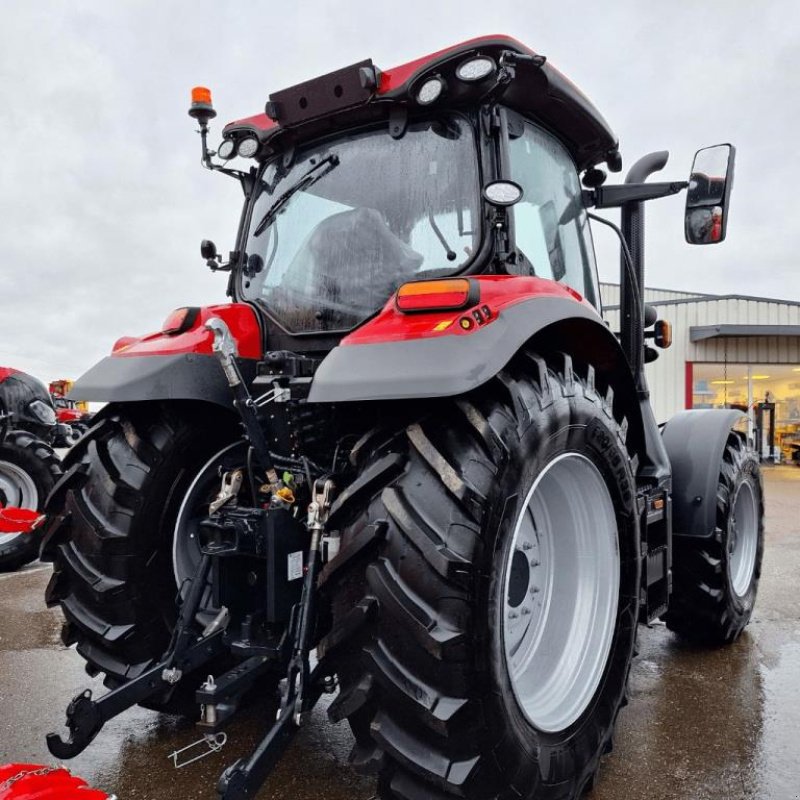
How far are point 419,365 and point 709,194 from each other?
1989mm

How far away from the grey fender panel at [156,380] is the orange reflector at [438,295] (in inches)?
31.1

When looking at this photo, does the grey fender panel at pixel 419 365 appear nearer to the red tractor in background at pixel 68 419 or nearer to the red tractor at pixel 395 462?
the red tractor at pixel 395 462

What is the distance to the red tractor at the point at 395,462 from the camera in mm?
1627

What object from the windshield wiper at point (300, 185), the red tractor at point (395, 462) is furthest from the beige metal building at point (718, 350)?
Result: the windshield wiper at point (300, 185)

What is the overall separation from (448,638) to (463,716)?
199 millimetres

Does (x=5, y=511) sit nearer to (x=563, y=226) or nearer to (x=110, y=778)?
(x=110, y=778)

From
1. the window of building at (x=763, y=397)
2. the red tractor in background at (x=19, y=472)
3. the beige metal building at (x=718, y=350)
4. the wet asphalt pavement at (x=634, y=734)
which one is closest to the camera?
the wet asphalt pavement at (x=634, y=734)

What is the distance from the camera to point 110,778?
2.22m

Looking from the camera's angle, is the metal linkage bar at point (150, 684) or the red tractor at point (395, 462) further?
the metal linkage bar at point (150, 684)

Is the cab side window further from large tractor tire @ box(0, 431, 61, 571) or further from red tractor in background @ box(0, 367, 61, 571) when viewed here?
large tractor tire @ box(0, 431, 61, 571)

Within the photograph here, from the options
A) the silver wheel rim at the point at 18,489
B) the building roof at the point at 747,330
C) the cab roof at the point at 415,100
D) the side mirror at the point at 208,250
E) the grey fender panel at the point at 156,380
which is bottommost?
the silver wheel rim at the point at 18,489

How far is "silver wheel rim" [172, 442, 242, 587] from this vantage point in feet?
7.84


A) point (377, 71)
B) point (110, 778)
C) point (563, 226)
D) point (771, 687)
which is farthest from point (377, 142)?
point (771, 687)

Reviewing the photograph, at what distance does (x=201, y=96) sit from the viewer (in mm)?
2648
